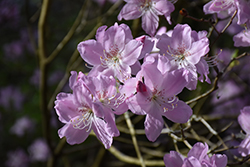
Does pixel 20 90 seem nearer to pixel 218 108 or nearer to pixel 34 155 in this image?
pixel 34 155

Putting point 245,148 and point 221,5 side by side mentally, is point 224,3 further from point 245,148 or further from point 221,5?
point 245,148

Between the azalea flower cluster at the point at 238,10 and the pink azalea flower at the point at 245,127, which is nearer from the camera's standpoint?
the azalea flower cluster at the point at 238,10

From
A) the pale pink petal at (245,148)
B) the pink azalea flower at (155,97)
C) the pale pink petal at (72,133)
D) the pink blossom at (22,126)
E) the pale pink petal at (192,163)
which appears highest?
the pink azalea flower at (155,97)

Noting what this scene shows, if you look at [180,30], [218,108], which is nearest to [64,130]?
[180,30]

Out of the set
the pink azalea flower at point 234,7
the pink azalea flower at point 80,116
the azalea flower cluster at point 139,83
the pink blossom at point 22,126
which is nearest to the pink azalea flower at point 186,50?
the azalea flower cluster at point 139,83

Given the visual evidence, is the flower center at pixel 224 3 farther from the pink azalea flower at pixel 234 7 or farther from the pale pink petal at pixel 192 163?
the pale pink petal at pixel 192 163

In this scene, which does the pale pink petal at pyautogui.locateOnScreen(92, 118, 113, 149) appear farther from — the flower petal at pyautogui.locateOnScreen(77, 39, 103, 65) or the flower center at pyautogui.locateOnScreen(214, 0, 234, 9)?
the flower center at pyautogui.locateOnScreen(214, 0, 234, 9)

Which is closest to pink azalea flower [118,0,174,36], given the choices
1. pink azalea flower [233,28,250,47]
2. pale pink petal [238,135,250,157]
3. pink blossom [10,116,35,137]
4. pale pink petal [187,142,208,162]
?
pink azalea flower [233,28,250,47]
